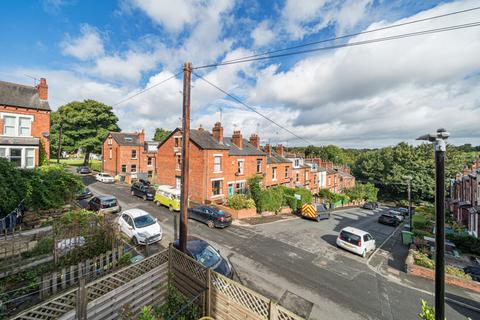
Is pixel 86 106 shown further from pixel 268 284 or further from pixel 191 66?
pixel 268 284

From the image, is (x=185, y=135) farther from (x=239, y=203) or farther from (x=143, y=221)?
(x=239, y=203)

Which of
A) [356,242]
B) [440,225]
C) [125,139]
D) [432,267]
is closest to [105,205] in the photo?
[356,242]

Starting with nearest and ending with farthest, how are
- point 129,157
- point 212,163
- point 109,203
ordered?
point 109,203
point 212,163
point 129,157

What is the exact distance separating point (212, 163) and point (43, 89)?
17.5m

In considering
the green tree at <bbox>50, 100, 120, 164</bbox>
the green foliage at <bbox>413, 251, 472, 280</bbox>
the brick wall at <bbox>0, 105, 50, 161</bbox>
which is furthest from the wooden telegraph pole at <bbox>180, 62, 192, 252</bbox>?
the green tree at <bbox>50, 100, 120, 164</bbox>

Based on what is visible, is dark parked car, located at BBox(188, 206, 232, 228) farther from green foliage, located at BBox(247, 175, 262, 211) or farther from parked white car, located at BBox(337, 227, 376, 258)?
parked white car, located at BBox(337, 227, 376, 258)

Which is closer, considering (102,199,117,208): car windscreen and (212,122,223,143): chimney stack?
(102,199,117,208): car windscreen

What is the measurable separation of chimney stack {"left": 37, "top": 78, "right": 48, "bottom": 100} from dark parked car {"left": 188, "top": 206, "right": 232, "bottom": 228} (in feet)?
59.7

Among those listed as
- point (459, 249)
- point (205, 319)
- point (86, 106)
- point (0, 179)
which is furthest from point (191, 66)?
point (86, 106)

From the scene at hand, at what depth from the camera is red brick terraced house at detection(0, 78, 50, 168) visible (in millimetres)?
16242

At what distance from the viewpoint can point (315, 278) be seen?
31.8ft

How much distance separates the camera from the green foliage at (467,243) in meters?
14.7

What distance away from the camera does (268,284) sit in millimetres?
8883

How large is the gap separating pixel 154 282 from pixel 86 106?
45375 millimetres
